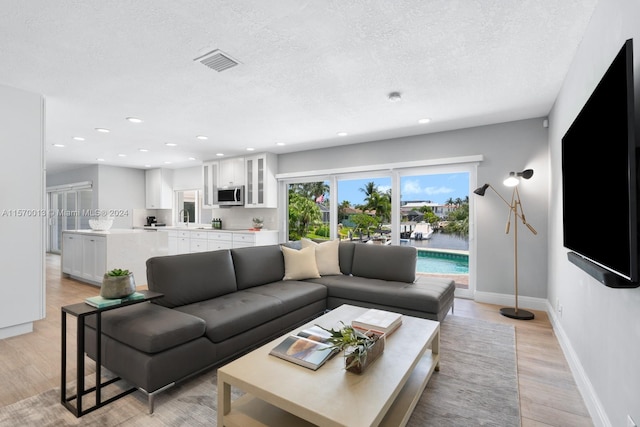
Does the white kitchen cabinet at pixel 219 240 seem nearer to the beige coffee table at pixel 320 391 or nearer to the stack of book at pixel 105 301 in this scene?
the stack of book at pixel 105 301

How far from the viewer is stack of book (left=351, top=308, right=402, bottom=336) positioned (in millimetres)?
2115

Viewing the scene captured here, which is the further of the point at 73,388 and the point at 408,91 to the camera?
→ the point at 408,91

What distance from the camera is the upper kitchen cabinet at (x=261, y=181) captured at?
627 centimetres

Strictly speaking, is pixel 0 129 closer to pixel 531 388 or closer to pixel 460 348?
pixel 460 348

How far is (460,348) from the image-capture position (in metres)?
2.86

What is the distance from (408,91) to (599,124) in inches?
77.2

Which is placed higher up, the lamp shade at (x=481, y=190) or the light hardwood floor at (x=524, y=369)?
the lamp shade at (x=481, y=190)

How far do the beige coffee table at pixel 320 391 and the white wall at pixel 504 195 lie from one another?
2.84m

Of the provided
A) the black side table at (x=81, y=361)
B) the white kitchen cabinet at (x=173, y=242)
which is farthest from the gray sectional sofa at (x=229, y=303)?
the white kitchen cabinet at (x=173, y=242)

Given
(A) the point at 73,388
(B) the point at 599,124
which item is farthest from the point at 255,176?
(B) the point at 599,124

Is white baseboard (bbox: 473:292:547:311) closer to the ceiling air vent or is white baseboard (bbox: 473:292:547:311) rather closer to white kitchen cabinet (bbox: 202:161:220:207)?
the ceiling air vent

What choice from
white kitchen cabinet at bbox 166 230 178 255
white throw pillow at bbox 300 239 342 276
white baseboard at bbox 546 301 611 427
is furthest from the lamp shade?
white kitchen cabinet at bbox 166 230 178 255

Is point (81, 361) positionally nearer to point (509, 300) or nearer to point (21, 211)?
point (21, 211)

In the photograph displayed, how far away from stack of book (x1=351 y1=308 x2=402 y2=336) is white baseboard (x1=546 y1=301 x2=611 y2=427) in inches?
45.4
